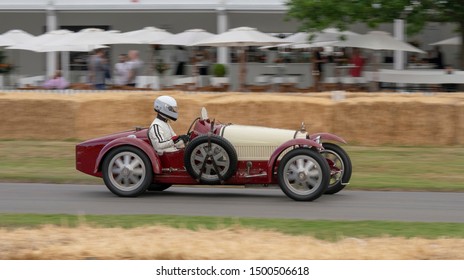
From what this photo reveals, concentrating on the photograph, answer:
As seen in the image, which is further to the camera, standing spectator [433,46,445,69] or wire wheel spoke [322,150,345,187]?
standing spectator [433,46,445,69]

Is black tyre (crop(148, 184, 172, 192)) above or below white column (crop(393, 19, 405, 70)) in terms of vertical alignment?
below

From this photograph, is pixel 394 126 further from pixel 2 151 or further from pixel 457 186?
pixel 2 151

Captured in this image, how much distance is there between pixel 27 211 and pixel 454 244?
4721 millimetres

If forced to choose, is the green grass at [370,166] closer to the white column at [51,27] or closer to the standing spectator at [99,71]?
the standing spectator at [99,71]

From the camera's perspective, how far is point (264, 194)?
11836mm

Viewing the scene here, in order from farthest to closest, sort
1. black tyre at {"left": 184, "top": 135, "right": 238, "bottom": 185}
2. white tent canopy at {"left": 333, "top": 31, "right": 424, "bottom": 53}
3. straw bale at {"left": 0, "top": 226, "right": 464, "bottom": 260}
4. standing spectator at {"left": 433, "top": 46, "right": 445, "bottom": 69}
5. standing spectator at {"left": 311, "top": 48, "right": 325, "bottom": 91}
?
1. standing spectator at {"left": 433, "top": 46, "right": 445, "bottom": 69}
2. standing spectator at {"left": 311, "top": 48, "right": 325, "bottom": 91}
3. white tent canopy at {"left": 333, "top": 31, "right": 424, "bottom": 53}
4. black tyre at {"left": 184, "top": 135, "right": 238, "bottom": 185}
5. straw bale at {"left": 0, "top": 226, "right": 464, "bottom": 260}

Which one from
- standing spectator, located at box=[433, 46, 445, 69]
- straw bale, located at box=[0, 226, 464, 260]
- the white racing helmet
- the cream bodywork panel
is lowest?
straw bale, located at box=[0, 226, 464, 260]

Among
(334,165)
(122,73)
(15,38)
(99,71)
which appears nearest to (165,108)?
(334,165)

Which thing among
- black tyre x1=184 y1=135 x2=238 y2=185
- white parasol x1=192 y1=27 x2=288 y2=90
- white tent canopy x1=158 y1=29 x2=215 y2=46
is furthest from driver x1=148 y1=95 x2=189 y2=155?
white tent canopy x1=158 y1=29 x2=215 y2=46

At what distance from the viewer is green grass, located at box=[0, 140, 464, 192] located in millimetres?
12891

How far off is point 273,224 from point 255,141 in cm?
213

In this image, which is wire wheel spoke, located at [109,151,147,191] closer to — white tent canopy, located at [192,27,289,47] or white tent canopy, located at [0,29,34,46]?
white tent canopy, located at [192,27,289,47]

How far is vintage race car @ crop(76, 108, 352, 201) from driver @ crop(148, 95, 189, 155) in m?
0.08

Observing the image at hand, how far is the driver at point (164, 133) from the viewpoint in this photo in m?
11.3
